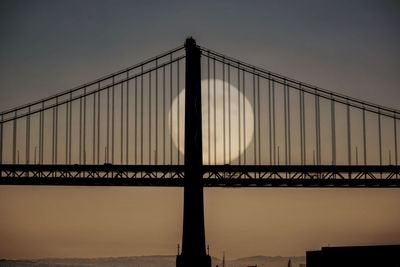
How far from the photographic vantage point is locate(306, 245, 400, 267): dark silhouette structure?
90562 millimetres

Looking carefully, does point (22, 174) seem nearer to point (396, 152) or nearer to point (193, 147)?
point (193, 147)

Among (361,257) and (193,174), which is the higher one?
(193,174)

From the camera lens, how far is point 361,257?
→ 91188mm

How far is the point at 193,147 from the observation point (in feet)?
278

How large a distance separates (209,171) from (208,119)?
7.15 metres

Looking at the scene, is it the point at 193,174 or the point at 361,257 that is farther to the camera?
the point at 361,257

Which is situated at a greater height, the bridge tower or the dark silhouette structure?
the bridge tower

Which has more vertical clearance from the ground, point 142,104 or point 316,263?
point 142,104

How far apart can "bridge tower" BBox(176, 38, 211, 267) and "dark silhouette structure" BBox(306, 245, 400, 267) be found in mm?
15282

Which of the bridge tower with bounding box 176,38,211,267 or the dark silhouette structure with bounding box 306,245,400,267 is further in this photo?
the dark silhouette structure with bounding box 306,245,400,267

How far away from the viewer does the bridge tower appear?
81.7 m

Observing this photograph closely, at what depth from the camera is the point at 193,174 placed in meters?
83.8

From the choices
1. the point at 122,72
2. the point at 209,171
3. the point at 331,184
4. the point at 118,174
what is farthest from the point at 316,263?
the point at 122,72

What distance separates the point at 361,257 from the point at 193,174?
64.5ft
